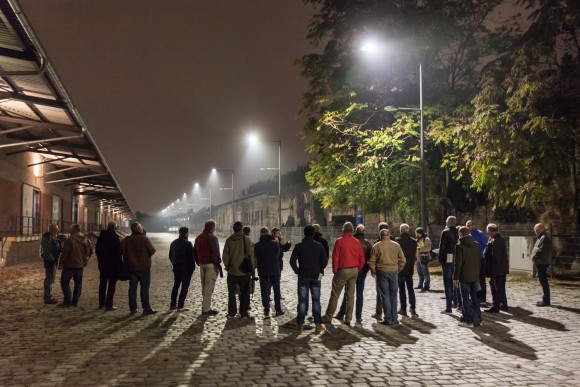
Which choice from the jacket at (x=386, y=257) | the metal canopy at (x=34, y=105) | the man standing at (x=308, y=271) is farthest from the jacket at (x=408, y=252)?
the metal canopy at (x=34, y=105)

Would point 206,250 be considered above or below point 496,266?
above

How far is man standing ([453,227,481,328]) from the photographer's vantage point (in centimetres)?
951

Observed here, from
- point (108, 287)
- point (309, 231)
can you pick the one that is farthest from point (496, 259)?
point (108, 287)

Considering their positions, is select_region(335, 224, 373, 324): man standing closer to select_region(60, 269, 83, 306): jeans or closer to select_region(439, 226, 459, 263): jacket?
select_region(439, 226, 459, 263): jacket

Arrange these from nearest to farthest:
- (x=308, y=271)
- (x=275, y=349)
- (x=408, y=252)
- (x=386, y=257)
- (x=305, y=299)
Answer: (x=275, y=349) → (x=308, y=271) → (x=305, y=299) → (x=386, y=257) → (x=408, y=252)

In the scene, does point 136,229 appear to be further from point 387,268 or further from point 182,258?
point 387,268

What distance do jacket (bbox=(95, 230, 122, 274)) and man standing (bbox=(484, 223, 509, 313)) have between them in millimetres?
7269

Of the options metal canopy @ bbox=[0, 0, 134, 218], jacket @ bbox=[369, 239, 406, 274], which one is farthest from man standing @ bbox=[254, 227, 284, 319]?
metal canopy @ bbox=[0, 0, 134, 218]

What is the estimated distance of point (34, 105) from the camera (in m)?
15.9

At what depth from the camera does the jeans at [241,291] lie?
10234mm

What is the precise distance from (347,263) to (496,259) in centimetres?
347

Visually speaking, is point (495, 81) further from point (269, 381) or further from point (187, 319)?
point (269, 381)

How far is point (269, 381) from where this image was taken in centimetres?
615

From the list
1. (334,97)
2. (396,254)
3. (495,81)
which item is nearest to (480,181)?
(495,81)
